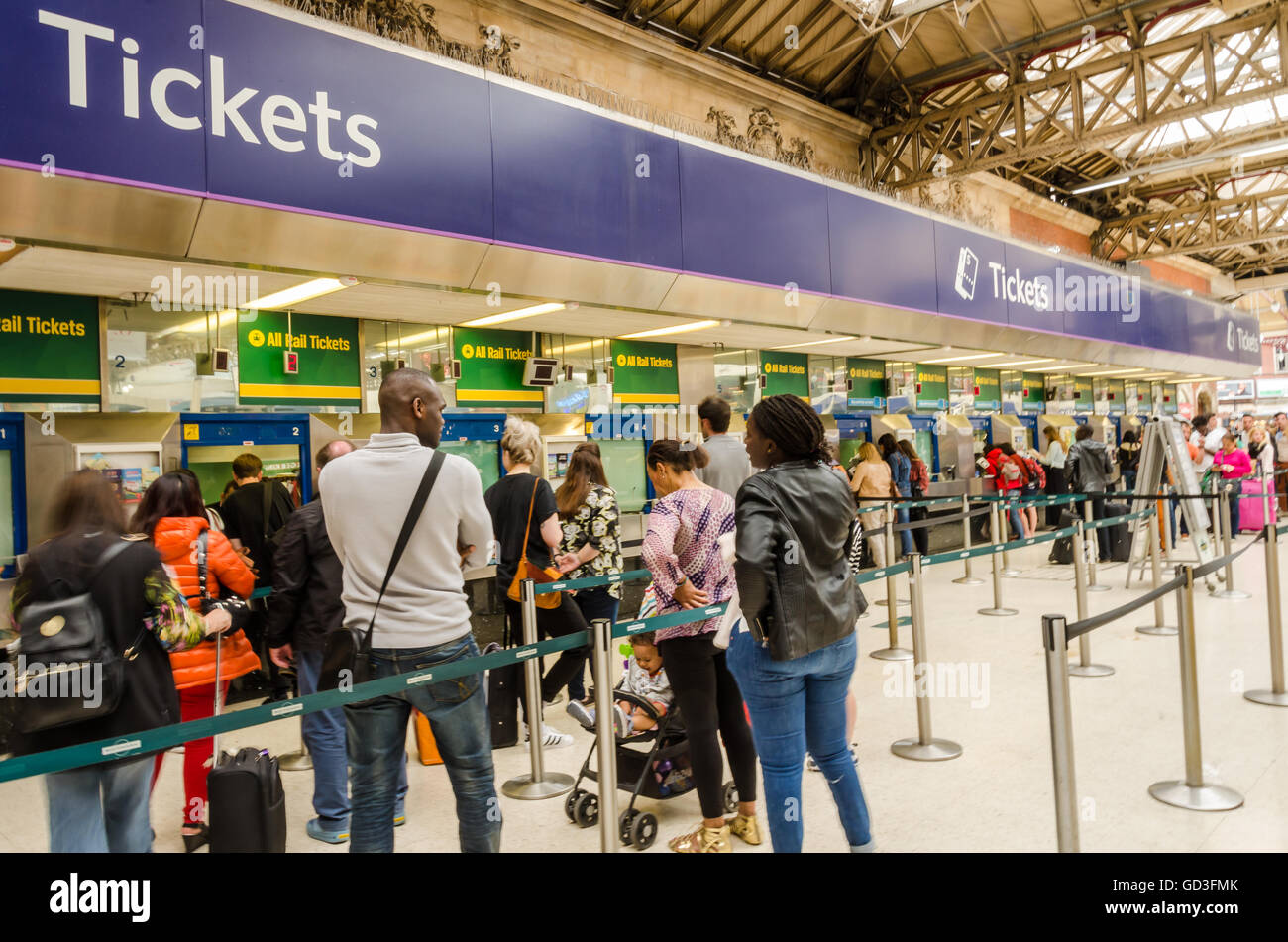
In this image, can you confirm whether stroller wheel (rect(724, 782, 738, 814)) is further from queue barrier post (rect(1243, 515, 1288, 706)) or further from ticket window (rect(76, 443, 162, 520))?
ticket window (rect(76, 443, 162, 520))

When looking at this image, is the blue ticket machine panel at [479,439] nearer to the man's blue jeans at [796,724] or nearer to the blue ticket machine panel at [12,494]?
the blue ticket machine panel at [12,494]

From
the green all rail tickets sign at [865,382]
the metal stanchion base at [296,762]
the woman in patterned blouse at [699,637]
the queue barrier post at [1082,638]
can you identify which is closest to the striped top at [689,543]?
the woman in patterned blouse at [699,637]

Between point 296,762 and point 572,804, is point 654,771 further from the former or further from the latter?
point 296,762

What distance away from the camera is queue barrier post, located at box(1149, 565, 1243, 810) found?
3268 mm

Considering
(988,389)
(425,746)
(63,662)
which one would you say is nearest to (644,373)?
(425,746)

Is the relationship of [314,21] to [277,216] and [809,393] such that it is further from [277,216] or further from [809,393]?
[809,393]

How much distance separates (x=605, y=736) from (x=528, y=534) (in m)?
1.64

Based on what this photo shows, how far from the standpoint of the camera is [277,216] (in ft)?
14.5

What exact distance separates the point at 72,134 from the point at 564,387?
454 centimetres

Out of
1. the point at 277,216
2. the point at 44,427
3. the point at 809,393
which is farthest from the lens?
the point at 809,393

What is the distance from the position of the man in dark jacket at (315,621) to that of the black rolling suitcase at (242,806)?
51cm

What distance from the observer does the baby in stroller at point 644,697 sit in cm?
336

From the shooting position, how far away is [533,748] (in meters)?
3.67
